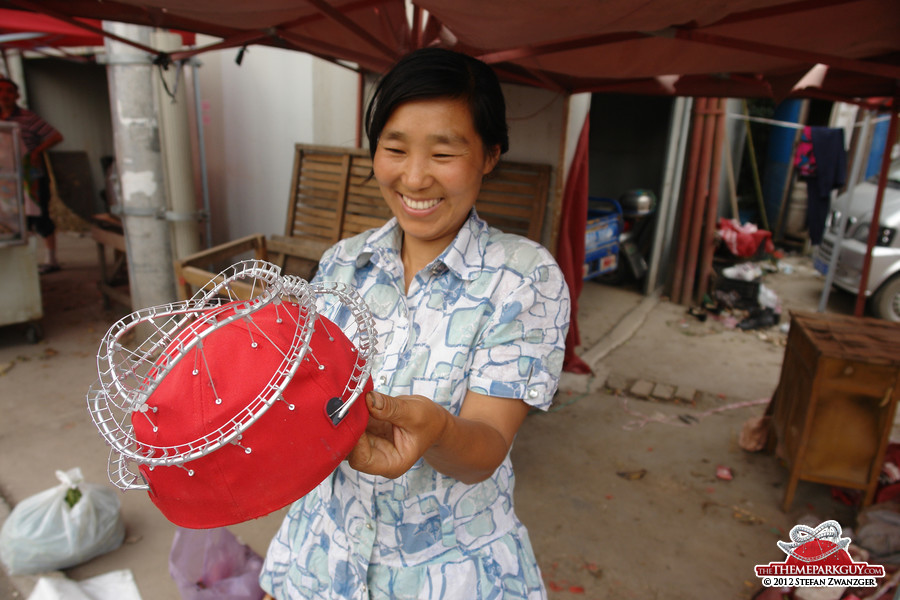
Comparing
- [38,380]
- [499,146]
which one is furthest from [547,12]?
[38,380]

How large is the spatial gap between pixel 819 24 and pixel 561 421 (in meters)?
2.94

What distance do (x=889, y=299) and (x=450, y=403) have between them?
7211mm

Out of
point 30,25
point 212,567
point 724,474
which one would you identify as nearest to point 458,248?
point 212,567

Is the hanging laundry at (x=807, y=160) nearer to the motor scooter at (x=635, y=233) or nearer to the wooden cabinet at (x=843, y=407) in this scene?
the motor scooter at (x=635, y=233)

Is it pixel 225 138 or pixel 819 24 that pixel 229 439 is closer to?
pixel 819 24

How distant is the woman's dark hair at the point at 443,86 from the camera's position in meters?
1.13

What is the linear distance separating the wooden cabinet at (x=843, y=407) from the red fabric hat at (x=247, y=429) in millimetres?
2983

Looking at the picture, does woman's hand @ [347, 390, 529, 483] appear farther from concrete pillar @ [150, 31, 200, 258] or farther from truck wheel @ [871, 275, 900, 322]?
truck wheel @ [871, 275, 900, 322]

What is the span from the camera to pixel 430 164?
1.16m

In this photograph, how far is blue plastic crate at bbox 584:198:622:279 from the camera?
5.75 m

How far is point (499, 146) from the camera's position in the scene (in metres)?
1.32

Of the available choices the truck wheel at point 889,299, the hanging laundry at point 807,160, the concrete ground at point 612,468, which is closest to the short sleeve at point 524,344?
the concrete ground at point 612,468

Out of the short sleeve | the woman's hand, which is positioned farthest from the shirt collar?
the woman's hand

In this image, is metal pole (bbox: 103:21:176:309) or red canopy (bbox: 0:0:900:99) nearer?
red canopy (bbox: 0:0:900:99)
